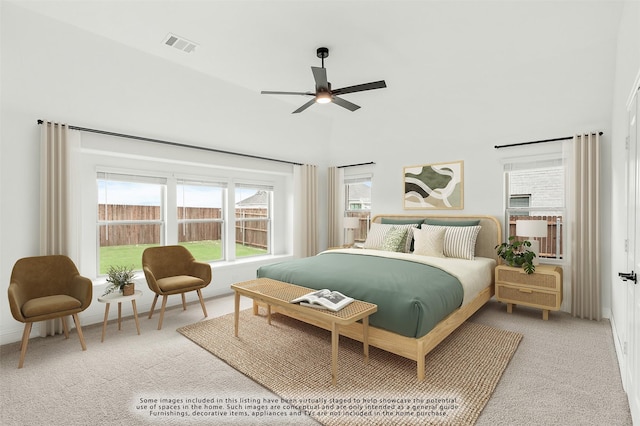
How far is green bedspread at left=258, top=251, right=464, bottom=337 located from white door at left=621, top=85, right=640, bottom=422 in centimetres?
113

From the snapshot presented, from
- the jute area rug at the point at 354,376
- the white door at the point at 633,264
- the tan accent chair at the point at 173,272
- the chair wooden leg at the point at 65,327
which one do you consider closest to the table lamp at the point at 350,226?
the jute area rug at the point at 354,376

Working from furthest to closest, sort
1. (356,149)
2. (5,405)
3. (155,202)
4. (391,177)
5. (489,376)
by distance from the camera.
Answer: (356,149)
(391,177)
(155,202)
(489,376)
(5,405)

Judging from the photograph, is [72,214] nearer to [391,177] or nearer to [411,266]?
[411,266]

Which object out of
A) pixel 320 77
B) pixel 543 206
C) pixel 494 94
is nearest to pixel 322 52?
pixel 320 77

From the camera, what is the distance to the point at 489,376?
2.36m

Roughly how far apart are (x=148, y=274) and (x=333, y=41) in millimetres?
3191

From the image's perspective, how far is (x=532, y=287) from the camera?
360 cm

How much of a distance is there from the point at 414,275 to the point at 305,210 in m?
3.02

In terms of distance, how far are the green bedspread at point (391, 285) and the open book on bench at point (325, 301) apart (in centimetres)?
24

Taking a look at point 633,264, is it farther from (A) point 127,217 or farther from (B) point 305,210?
(A) point 127,217

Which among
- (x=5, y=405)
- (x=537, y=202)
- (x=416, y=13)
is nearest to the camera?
(x=5, y=405)

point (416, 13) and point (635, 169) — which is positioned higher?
point (416, 13)

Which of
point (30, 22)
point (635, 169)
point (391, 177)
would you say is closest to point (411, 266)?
point (635, 169)

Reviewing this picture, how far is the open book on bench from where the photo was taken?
2393 millimetres
